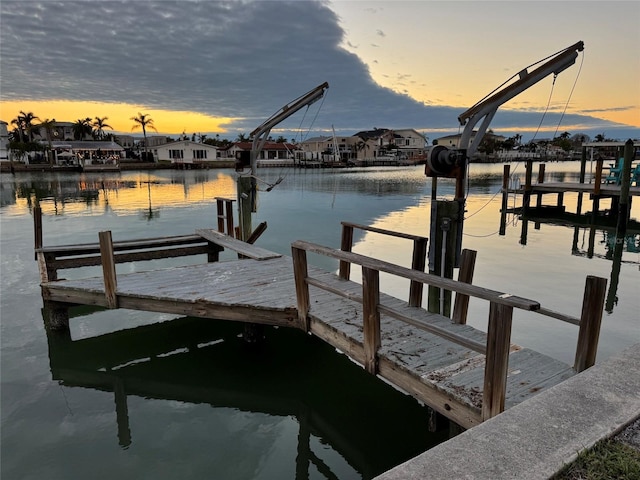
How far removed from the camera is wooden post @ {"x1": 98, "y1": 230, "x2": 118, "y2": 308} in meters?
7.84

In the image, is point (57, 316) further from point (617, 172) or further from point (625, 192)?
point (617, 172)

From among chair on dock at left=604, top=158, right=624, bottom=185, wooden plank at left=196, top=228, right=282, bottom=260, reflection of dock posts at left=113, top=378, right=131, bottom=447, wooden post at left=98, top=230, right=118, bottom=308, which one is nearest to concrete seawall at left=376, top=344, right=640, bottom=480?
reflection of dock posts at left=113, top=378, right=131, bottom=447

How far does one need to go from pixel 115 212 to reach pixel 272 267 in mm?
20775

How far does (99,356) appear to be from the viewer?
8.33 m

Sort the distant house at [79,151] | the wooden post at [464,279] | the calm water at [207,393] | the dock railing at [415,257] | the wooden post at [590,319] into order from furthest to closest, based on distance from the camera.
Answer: the distant house at [79,151], the dock railing at [415,257], the wooden post at [464,279], the calm water at [207,393], the wooden post at [590,319]

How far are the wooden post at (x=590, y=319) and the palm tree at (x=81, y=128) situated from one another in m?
128

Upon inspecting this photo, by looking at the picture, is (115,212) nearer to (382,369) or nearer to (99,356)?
(99,356)

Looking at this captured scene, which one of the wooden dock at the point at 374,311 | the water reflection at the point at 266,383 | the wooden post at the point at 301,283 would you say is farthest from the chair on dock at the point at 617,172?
the wooden post at the point at 301,283

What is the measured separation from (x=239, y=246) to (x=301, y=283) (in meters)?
5.19

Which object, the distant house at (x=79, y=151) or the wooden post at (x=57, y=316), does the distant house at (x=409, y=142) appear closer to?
the distant house at (x=79, y=151)

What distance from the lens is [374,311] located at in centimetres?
516

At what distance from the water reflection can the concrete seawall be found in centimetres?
271

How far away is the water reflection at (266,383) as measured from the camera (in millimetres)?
5656

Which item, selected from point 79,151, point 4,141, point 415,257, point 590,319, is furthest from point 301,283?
point 4,141
